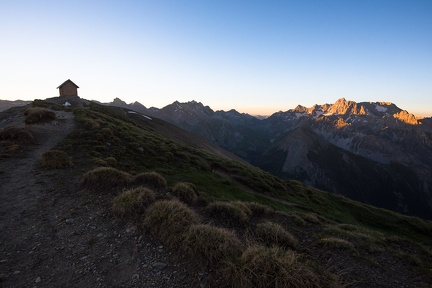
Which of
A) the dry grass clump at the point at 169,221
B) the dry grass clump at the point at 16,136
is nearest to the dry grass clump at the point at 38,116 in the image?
the dry grass clump at the point at 16,136

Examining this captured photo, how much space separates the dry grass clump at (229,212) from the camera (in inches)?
517

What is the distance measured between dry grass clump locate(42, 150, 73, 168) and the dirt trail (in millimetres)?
3955

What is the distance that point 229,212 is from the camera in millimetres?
13398

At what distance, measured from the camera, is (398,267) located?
34.7ft

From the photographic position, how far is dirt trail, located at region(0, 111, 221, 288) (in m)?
8.12

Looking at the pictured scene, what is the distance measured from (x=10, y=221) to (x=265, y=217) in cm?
1344

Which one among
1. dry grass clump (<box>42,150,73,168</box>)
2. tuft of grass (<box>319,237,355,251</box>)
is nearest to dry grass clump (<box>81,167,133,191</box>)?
dry grass clump (<box>42,150,73,168</box>)

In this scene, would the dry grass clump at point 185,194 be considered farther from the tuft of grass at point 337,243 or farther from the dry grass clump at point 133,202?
the tuft of grass at point 337,243

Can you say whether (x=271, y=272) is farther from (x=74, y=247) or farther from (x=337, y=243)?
(x=74, y=247)

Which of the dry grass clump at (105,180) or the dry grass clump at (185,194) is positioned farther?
the dry grass clump at (105,180)

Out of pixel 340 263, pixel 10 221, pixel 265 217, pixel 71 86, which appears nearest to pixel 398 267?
pixel 340 263

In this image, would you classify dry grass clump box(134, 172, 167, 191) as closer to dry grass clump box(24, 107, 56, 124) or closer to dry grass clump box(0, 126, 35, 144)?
dry grass clump box(0, 126, 35, 144)

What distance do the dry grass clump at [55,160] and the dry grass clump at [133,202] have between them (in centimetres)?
1085

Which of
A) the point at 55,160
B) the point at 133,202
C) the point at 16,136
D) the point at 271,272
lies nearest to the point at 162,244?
the point at 133,202
